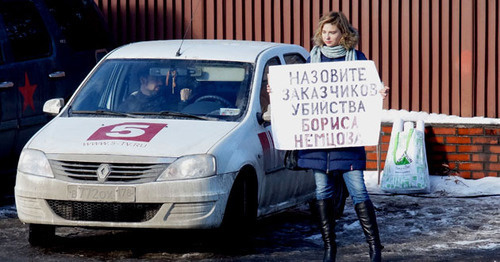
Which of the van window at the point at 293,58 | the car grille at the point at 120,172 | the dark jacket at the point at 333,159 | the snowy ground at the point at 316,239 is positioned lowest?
the snowy ground at the point at 316,239

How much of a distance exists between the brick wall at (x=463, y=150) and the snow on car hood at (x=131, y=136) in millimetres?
3661

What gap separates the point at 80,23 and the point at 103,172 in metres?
4.10

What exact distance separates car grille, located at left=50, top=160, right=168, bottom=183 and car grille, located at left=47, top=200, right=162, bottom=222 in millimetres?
171

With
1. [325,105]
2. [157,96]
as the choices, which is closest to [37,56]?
[157,96]

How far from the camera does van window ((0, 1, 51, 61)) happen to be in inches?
429

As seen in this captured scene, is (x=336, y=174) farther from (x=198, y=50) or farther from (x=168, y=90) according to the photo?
(x=198, y=50)

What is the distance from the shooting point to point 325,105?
8102 millimetres

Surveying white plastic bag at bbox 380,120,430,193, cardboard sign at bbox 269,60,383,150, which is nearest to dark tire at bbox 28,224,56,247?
cardboard sign at bbox 269,60,383,150

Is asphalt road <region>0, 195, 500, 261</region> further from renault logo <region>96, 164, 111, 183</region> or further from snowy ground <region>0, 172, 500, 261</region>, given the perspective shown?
renault logo <region>96, 164, 111, 183</region>

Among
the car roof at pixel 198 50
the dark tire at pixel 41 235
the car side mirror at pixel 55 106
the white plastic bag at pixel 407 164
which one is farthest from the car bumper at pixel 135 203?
the white plastic bag at pixel 407 164

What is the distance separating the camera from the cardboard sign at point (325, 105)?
7.93m

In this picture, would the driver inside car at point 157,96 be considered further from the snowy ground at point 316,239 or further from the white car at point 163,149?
the snowy ground at point 316,239

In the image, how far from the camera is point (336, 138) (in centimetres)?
787

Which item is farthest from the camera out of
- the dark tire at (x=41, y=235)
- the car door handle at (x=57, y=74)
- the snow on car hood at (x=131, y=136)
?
the car door handle at (x=57, y=74)
